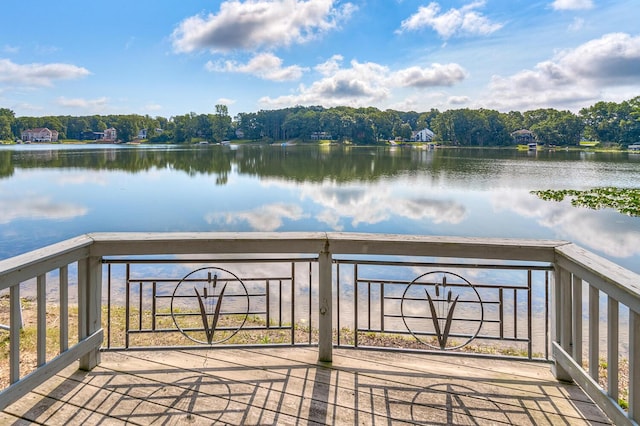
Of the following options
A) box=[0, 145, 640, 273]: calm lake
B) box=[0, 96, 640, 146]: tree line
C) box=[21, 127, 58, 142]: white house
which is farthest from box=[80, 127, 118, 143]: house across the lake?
box=[0, 145, 640, 273]: calm lake

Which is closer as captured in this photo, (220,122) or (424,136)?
(220,122)

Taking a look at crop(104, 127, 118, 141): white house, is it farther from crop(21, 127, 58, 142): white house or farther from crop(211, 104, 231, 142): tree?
crop(211, 104, 231, 142): tree

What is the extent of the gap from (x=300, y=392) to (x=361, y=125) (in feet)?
345

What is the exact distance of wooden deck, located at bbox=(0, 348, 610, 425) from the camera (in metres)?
2.16

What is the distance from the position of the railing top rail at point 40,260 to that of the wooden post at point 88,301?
82 millimetres

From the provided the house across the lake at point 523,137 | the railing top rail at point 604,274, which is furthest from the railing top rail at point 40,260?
the house across the lake at point 523,137

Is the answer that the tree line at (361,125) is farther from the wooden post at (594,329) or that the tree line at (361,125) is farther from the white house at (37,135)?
the wooden post at (594,329)

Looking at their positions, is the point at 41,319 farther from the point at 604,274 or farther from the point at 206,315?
the point at 604,274

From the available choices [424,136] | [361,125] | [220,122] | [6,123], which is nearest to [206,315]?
[361,125]

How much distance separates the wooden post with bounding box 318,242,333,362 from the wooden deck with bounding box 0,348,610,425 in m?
0.09

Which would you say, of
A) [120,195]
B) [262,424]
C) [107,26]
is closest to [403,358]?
[262,424]

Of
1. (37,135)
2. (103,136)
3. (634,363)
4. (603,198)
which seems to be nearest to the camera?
(634,363)

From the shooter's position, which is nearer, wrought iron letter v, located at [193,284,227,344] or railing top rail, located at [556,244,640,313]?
railing top rail, located at [556,244,640,313]

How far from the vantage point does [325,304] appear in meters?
2.72
